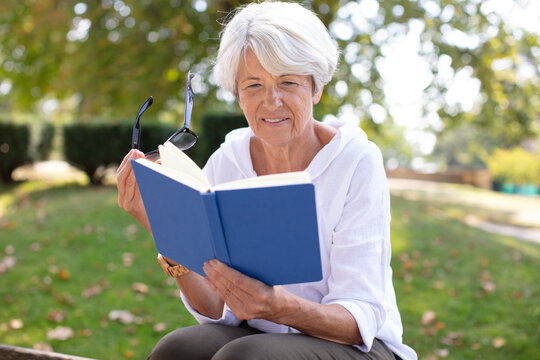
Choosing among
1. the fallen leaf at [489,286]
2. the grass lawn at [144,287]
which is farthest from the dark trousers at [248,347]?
the fallen leaf at [489,286]

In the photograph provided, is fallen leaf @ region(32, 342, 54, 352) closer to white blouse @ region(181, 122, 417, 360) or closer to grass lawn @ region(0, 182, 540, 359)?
grass lawn @ region(0, 182, 540, 359)

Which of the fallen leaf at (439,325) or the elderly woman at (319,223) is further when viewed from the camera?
the fallen leaf at (439,325)

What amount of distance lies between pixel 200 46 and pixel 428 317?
240 inches

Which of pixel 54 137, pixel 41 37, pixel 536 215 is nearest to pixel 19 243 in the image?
pixel 41 37

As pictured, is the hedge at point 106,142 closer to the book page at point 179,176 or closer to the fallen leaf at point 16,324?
the fallen leaf at point 16,324

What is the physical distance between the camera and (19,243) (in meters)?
5.64

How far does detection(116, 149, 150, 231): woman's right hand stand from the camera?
5.20 feet

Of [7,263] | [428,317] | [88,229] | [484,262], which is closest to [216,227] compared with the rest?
[428,317]

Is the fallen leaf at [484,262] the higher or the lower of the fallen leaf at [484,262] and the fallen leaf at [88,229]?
the lower

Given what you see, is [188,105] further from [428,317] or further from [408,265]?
[408,265]

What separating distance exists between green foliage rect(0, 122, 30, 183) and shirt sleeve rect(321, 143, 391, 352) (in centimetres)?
946

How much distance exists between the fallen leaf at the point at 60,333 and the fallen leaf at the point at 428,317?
2.78 m

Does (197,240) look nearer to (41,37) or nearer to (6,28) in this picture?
(41,37)

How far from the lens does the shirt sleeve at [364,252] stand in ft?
4.96
